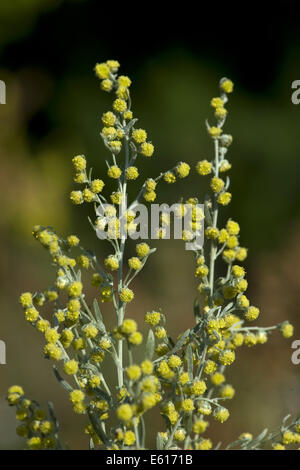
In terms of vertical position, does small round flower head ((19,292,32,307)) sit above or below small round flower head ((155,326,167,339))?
above

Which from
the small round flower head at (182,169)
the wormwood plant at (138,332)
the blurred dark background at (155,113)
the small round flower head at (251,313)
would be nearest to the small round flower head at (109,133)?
the wormwood plant at (138,332)

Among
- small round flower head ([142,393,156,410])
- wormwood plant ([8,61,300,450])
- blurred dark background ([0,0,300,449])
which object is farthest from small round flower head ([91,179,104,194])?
blurred dark background ([0,0,300,449])

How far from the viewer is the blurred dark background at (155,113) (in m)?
3.38

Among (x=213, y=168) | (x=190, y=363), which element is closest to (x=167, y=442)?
(x=190, y=363)

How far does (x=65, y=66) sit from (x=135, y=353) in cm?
214

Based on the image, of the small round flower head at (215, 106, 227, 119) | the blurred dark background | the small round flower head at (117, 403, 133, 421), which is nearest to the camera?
the small round flower head at (117, 403, 133, 421)

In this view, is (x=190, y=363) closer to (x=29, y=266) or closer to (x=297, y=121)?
(x=29, y=266)

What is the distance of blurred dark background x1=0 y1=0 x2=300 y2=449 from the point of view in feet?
11.1

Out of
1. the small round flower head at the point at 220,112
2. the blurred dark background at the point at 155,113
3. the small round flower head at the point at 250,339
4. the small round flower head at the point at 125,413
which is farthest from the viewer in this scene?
the blurred dark background at the point at 155,113

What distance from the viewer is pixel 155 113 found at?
12.0 feet

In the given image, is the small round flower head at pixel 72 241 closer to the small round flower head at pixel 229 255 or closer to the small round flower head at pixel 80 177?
the small round flower head at pixel 80 177

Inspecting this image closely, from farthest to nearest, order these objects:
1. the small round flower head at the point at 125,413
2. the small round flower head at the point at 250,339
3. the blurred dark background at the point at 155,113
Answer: the blurred dark background at the point at 155,113 → the small round flower head at the point at 250,339 → the small round flower head at the point at 125,413

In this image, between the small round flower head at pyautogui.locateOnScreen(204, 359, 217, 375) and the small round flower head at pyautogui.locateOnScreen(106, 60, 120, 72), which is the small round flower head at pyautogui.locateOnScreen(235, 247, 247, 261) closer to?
the small round flower head at pyautogui.locateOnScreen(204, 359, 217, 375)

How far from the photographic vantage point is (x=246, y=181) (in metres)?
3.54
